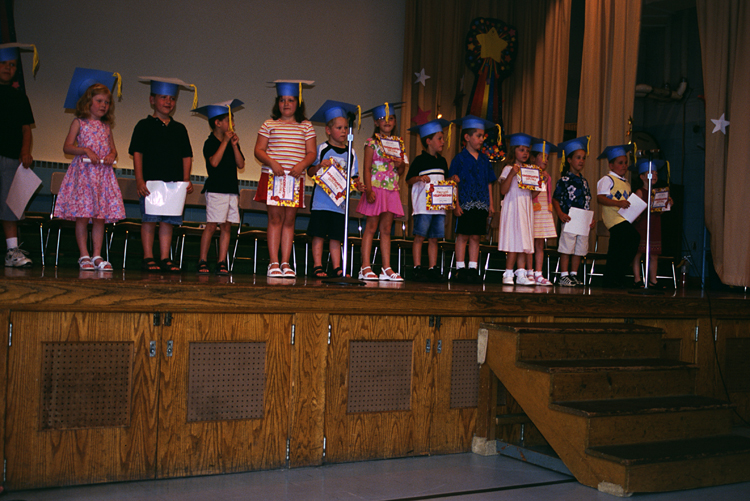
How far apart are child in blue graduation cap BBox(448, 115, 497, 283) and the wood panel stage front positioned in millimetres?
1494

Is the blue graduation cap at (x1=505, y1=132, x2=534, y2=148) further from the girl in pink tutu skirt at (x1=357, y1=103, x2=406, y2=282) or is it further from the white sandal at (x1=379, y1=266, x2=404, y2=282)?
the white sandal at (x1=379, y1=266, x2=404, y2=282)

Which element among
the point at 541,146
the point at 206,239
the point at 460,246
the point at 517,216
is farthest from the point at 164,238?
the point at 541,146

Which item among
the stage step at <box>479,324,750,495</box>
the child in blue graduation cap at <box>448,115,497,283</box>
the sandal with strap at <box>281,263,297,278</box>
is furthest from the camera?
the child in blue graduation cap at <box>448,115,497,283</box>

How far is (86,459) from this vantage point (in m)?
2.78

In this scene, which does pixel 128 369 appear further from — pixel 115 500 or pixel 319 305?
pixel 319 305

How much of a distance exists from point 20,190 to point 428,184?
9.68ft

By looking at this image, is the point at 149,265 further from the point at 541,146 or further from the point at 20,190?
the point at 541,146

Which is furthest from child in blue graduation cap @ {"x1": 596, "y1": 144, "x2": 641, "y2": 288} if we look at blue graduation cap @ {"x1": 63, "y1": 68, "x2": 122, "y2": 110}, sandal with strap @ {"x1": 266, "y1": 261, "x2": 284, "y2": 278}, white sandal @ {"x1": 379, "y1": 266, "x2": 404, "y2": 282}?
blue graduation cap @ {"x1": 63, "y1": 68, "x2": 122, "y2": 110}

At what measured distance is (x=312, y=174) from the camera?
16.4 ft

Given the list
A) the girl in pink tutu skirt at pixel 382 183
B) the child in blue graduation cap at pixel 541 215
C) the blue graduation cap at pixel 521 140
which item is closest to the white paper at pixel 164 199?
the girl in pink tutu skirt at pixel 382 183

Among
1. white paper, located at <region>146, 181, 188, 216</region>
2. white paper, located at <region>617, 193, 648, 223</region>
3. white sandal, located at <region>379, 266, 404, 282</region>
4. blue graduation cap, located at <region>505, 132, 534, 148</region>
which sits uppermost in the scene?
blue graduation cap, located at <region>505, 132, 534, 148</region>

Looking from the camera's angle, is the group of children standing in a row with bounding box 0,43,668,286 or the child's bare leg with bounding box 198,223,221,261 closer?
the group of children standing in a row with bounding box 0,43,668,286

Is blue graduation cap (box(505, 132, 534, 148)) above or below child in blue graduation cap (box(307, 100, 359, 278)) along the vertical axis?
above

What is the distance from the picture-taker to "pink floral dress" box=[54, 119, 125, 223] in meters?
4.13
